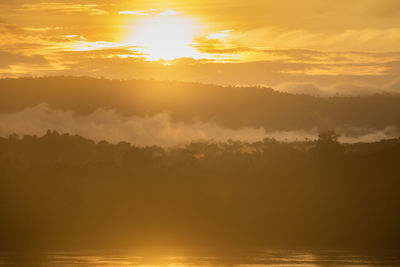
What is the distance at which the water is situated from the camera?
71.8m

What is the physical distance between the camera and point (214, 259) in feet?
251

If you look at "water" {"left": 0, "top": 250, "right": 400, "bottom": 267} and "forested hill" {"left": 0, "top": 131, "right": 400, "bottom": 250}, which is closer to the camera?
"water" {"left": 0, "top": 250, "right": 400, "bottom": 267}

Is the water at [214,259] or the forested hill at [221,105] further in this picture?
the forested hill at [221,105]

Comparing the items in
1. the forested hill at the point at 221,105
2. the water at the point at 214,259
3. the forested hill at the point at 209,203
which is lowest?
the water at the point at 214,259

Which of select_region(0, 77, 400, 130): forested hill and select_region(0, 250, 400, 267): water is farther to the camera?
select_region(0, 77, 400, 130): forested hill

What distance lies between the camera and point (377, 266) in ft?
230

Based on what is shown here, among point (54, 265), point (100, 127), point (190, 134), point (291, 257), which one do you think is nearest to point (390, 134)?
point (190, 134)

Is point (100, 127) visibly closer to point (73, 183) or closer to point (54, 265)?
point (73, 183)

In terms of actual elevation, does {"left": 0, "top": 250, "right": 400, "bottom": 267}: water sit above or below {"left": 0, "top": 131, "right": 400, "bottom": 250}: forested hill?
below

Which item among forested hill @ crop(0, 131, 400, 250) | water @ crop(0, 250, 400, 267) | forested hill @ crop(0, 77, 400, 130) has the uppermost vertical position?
forested hill @ crop(0, 77, 400, 130)

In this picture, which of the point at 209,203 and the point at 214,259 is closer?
the point at 214,259

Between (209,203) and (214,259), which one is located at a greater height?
(209,203)

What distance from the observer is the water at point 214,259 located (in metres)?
71.8

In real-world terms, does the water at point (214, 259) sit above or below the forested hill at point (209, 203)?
below
